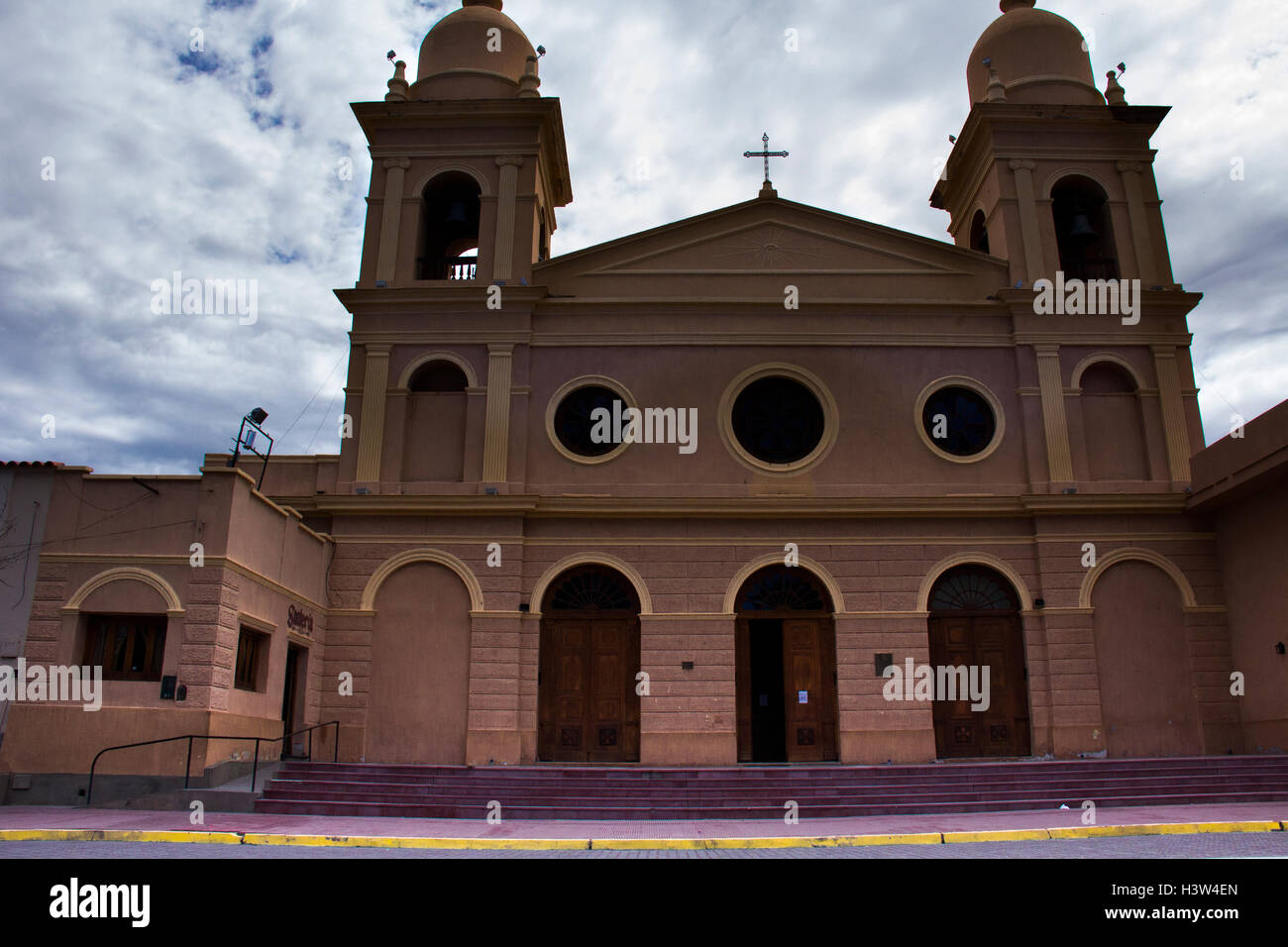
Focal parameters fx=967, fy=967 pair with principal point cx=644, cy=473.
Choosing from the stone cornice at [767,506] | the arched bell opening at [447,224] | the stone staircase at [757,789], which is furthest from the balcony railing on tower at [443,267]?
the stone staircase at [757,789]

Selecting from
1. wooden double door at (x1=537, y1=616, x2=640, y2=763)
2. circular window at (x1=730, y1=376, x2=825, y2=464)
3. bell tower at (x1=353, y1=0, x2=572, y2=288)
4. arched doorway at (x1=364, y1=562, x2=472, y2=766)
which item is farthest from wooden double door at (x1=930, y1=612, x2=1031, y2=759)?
bell tower at (x1=353, y1=0, x2=572, y2=288)

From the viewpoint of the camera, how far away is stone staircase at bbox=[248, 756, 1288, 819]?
13.7 m

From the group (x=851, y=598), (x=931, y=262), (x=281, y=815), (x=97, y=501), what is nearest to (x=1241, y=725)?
(x=851, y=598)

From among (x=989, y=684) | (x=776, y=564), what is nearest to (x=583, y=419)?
(x=776, y=564)

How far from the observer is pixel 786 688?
18234mm

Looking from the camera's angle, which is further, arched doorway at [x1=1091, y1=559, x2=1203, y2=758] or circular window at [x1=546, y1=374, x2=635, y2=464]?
circular window at [x1=546, y1=374, x2=635, y2=464]

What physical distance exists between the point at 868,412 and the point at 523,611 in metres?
7.98

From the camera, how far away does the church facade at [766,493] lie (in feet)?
58.4

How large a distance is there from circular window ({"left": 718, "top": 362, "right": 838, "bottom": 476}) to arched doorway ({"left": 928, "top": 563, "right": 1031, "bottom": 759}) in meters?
3.67

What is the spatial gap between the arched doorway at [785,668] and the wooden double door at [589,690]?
2090mm

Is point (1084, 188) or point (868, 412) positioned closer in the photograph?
point (868, 412)

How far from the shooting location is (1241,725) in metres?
17.8

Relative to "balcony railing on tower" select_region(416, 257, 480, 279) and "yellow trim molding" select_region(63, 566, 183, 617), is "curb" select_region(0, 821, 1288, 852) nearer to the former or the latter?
"yellow trim molding" select_region(63, 566, 183, 617)

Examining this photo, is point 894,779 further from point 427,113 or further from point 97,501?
point 427,113
